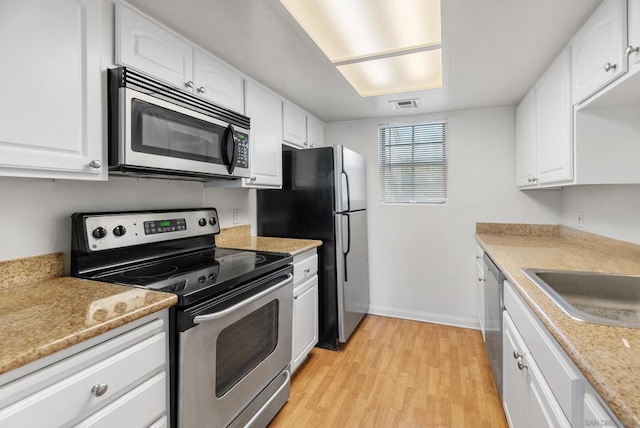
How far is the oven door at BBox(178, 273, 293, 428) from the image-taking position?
1190 millimetres

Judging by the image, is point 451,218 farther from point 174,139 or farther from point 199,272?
point 174,139

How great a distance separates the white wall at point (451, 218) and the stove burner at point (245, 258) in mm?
1808

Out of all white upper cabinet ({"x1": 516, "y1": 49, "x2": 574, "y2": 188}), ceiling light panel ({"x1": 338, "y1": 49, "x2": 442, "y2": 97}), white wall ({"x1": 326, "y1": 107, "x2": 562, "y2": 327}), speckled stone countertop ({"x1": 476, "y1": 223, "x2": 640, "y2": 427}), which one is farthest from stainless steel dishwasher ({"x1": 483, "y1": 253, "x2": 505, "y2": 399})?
ceiling light panel ({"x1": 338, "y1": 49, "x2": 442, "y2": 97})

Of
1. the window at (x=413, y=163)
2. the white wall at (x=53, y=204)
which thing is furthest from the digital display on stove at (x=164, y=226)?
the window at (x=413, y=163)

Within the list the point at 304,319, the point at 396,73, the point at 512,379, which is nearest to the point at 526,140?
the point at 396,73

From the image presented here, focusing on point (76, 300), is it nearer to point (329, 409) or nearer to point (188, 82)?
point (188, 82)

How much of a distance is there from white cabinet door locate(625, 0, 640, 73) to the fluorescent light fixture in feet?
2.49

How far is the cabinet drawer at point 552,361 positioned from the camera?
770 millimetres

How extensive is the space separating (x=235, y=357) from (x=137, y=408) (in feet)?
1.60

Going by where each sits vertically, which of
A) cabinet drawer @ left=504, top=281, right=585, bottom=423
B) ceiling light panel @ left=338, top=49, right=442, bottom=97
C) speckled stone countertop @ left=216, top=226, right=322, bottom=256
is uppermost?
ceiling light panel @ left=338, top=49, right=442, bottom=97

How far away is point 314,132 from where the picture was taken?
3.27 m

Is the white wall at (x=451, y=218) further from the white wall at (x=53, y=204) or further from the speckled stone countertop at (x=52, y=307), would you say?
the speckled stone countertop at (x=52, y=307)

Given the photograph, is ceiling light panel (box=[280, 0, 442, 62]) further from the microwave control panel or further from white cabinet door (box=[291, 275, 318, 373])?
white cabinet door (box=[291, 275, 318, 373])

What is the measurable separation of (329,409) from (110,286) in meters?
1.41
